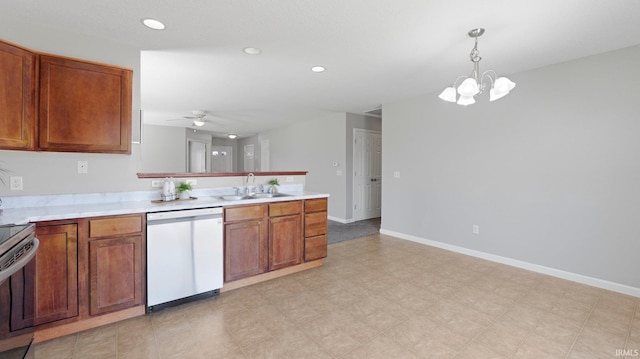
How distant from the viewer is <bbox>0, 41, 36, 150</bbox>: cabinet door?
1.99m

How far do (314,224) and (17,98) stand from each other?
278 centimetres

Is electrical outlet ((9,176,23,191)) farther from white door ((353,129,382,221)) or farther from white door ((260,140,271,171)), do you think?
white door ((260,140,271,171))

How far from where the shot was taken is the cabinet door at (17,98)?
199 centimetres

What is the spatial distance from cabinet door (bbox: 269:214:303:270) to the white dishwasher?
0.58 m

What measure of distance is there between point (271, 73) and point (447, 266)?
327 cm

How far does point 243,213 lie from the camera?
2811 mm

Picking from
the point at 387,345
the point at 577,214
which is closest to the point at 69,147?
the point at 387,345

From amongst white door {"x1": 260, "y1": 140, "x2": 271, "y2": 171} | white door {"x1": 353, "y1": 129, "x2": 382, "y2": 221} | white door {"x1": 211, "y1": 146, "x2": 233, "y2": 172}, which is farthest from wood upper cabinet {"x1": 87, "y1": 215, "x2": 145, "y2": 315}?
white door {"x1": 211, "y1": 146, "x2": 233, "y2": 172}

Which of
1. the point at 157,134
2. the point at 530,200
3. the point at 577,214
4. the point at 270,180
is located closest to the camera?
the point at 577,214

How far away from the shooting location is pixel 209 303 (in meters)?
2.56

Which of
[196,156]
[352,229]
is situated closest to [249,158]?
[196,156]

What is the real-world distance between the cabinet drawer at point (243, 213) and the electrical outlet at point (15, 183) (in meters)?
1.59

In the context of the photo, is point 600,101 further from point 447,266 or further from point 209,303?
point 209,303

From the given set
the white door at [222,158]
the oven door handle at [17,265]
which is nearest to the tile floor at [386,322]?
the oven door handle at [17,265]
